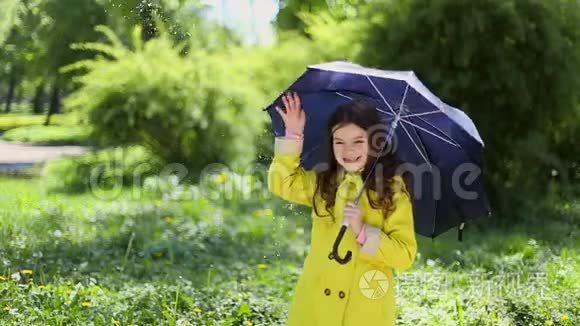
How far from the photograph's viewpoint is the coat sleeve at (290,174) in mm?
2285

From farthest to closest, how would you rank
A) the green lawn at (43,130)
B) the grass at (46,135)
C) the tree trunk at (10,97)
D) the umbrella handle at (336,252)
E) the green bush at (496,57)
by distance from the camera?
the tree trunk at (10,97), the grass at (46,135), the green lawn at (43,130), the green bush at (496,57), the umbrella handle at (336,252)

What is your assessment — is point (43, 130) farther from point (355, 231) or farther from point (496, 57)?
point (355, 231)

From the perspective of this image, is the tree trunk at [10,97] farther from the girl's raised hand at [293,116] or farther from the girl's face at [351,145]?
the girl's face at [351,145]

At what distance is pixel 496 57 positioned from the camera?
6859mm

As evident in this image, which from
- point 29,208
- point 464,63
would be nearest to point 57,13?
point 29,208

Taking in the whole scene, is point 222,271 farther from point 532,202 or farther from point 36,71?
point 36,71

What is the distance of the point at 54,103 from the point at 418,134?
36.0 feet

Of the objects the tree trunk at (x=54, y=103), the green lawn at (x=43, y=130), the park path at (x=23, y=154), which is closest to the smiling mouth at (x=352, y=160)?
the green lawn at (x=43, y=130)

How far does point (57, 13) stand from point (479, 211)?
568 cm

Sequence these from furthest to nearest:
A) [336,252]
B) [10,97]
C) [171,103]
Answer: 1. [10,97]
2. [171,103]
3. [336,252]

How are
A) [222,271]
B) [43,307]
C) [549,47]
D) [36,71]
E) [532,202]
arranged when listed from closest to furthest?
1. [43,307]
2. [222,271]
3. [549,47]
4. [532,202]
5. [36,71]

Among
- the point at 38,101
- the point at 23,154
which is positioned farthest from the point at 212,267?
the point at 38,101

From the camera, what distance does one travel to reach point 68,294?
3.82 m

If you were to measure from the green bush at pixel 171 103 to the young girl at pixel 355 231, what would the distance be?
22.1 feet
